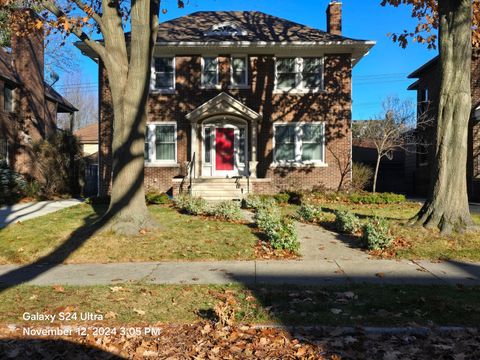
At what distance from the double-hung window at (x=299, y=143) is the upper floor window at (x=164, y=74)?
510 centimetres

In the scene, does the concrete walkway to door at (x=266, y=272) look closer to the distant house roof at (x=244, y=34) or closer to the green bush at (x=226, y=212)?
the green bush at (x=226, y=212)

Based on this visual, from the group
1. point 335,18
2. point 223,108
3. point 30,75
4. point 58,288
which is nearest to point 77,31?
point 58,288

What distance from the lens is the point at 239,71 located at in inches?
717

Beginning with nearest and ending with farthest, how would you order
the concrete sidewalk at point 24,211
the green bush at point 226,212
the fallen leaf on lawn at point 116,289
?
the fallen leaf on lawn at point 116,289
the green bush at point 226,212
the concrete sidewalk at point 24,211

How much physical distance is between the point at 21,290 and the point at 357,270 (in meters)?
4.98

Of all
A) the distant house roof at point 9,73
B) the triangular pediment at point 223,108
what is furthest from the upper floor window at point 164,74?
the distant house roof at point 9,73

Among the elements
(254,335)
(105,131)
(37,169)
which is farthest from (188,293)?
(37,169)

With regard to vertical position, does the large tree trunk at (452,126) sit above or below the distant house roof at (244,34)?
below

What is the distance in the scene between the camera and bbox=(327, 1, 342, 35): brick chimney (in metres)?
20.2

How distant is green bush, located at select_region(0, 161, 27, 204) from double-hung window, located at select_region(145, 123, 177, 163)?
566 cm

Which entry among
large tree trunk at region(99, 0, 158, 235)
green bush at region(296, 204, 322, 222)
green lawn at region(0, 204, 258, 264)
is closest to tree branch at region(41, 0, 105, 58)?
large tree trunk at region(99, 0, 158, 235)

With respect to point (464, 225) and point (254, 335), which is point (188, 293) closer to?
point (254, 335)

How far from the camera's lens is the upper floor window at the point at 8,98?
21.0m

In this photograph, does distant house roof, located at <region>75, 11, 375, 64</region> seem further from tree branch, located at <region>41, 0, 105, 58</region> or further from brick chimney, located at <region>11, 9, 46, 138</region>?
tree branch, located at <region>41, 0, 105, 58</region>
